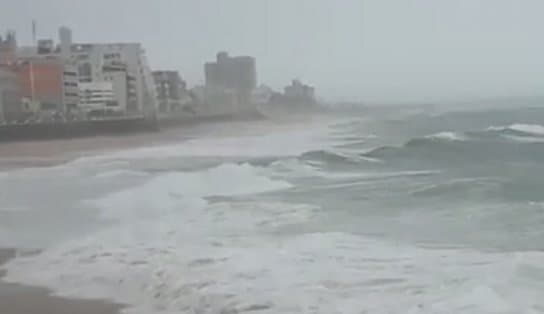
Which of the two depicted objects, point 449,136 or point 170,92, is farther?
point 170,92

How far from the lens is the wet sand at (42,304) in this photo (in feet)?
10.9

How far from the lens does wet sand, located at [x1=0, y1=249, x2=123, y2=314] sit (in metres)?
3.32

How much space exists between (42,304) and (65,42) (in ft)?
46.9

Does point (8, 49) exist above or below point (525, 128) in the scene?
above

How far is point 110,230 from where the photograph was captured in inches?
205

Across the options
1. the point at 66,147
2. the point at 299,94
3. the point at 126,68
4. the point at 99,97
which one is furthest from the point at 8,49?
the point at 299,94

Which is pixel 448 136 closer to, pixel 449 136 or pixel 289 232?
pixel 449 136

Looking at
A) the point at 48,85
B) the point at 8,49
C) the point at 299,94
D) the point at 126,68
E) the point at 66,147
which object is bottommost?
the point at 66,147

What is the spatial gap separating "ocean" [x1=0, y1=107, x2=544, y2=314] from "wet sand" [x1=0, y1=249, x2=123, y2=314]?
0.09 meters

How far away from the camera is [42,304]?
135 inches

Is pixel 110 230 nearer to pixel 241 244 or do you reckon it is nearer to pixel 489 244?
pixel 241 244

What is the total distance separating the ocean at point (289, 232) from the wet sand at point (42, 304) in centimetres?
9

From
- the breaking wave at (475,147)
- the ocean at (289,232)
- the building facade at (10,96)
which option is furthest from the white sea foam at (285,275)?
the building facade at (10,96)

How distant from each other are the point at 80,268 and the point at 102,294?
1.78 ft
